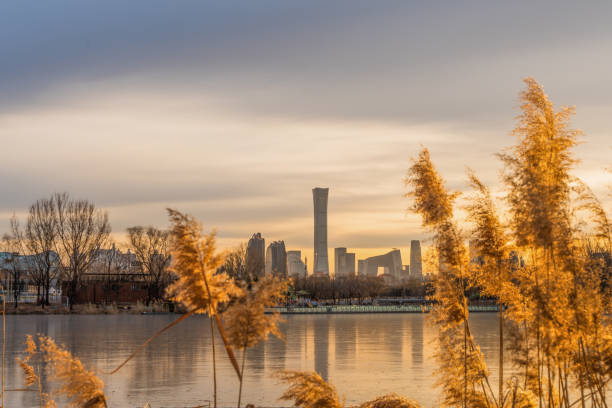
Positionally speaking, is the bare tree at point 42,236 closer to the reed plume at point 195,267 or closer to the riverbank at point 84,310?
the riverbank at point 84,310

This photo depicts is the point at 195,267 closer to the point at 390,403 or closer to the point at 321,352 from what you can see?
the point at 390,403

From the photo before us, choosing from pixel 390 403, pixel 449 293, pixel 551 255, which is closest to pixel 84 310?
pixel 390 403

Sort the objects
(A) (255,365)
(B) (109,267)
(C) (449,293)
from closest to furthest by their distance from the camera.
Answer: (C) (449,293), (A) (255,365), (B) (109,267)

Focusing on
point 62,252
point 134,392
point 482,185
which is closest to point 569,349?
point 482,185

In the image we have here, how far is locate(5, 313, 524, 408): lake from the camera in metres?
15.4

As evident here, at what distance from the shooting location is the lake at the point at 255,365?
1545cm

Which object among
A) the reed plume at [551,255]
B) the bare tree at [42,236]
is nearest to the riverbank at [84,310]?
the bare tree at [42,236]

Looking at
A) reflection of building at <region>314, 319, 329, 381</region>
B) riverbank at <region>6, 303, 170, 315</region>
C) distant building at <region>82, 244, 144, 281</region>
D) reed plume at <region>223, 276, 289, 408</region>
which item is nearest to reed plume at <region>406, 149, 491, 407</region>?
reed plume at <region>223, 276, 289, 408</region>

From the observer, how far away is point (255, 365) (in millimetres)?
20984

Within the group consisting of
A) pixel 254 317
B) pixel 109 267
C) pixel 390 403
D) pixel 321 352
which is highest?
pixel 109 267

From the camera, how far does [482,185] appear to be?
330 inches

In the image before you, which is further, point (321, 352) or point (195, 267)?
point (321, 352)

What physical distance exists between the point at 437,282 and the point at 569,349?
1875 mm

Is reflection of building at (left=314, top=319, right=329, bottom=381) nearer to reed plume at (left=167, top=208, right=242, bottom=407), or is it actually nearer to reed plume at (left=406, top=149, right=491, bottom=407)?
reed plume at (left=406, top=149, right=491, bottom=407)
